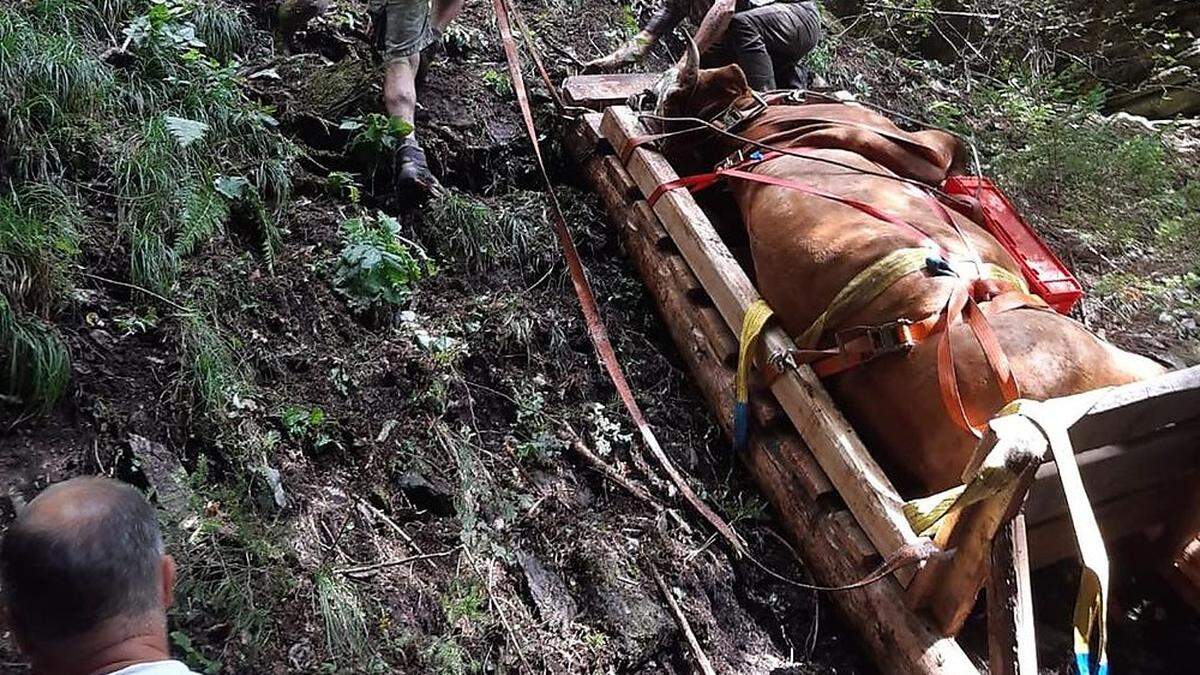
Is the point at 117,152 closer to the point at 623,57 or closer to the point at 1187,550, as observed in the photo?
the point at 623,57

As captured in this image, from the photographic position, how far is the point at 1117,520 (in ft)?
9.93

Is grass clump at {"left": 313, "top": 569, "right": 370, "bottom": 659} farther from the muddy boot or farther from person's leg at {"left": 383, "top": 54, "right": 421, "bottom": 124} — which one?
person's leg at {"left": 383, "top": 54, "right": 421, "bottom": 124}

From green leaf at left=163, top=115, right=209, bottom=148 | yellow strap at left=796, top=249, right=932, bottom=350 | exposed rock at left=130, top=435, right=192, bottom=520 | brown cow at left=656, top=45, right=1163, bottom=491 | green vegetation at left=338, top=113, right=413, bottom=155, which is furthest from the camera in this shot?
green vegetation at left=338, top=113, right=413, bottom=155

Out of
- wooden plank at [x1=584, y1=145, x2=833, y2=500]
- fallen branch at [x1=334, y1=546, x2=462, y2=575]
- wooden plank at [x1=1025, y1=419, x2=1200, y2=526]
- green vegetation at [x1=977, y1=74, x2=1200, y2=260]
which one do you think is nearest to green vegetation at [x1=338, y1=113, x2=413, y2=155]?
wooden plank at [x1=584, y1=145, x2=833, y2=500]

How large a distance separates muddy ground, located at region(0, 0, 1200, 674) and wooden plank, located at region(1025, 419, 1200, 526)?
433 millimetres

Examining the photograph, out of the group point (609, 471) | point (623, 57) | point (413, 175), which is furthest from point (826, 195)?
point (623, 57)

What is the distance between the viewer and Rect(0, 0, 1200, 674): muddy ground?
2.78 m

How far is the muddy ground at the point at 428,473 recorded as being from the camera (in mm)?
2783

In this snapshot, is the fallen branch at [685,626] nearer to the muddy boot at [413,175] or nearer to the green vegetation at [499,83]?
the muddy boot at [413,175]

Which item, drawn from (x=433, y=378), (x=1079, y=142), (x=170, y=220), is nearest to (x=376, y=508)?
(x=433, y=378)

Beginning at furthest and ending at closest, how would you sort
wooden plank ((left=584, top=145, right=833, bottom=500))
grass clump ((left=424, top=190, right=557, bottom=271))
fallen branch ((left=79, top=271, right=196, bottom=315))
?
grass clump ((left=424, top=190, right=557, bottom=271)) → wooden plank ((left=584, top=145, right=833, bottom=500)) → fallen branch ((left=79, top=271, right=196, bottom=315))

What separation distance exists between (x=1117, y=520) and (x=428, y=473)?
230 cm

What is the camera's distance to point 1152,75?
7.73 metres

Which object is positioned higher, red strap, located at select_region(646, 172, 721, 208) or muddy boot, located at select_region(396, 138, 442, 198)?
red strap, located at select_region(646, 172, 721, 208)
